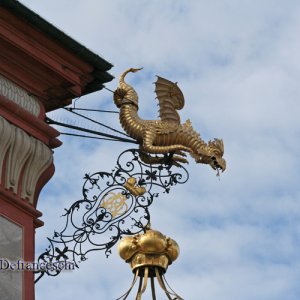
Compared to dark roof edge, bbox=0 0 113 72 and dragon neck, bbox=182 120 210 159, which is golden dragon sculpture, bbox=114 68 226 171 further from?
dark roof edge, bbox=0 0 113 72

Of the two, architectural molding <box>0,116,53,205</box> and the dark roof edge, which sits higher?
the dark roof edge

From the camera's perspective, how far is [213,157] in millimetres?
23828

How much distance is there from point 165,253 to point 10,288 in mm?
2977

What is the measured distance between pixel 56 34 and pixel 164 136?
6.94 ft

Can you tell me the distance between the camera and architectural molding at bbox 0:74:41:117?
22.8m

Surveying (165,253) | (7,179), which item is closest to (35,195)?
(7,179)

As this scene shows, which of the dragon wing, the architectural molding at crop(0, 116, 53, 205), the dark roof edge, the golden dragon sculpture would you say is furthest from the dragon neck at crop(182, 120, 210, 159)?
the architectural molding at crop(0, 116, 53, 205)

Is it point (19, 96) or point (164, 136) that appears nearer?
point (19, 96)

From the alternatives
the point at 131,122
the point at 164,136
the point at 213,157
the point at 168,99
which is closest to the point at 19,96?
the point at 131,122

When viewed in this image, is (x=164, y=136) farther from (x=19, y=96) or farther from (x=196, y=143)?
(x=19, y=96)

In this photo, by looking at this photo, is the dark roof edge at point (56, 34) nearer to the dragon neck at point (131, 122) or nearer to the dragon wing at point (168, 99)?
the dragon neck at point (131, 122)

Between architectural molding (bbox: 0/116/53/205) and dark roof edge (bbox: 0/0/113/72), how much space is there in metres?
1.33

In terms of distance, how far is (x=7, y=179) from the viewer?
22391 millimetres

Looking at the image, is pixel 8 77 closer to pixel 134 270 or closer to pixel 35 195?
pixel 35 195
